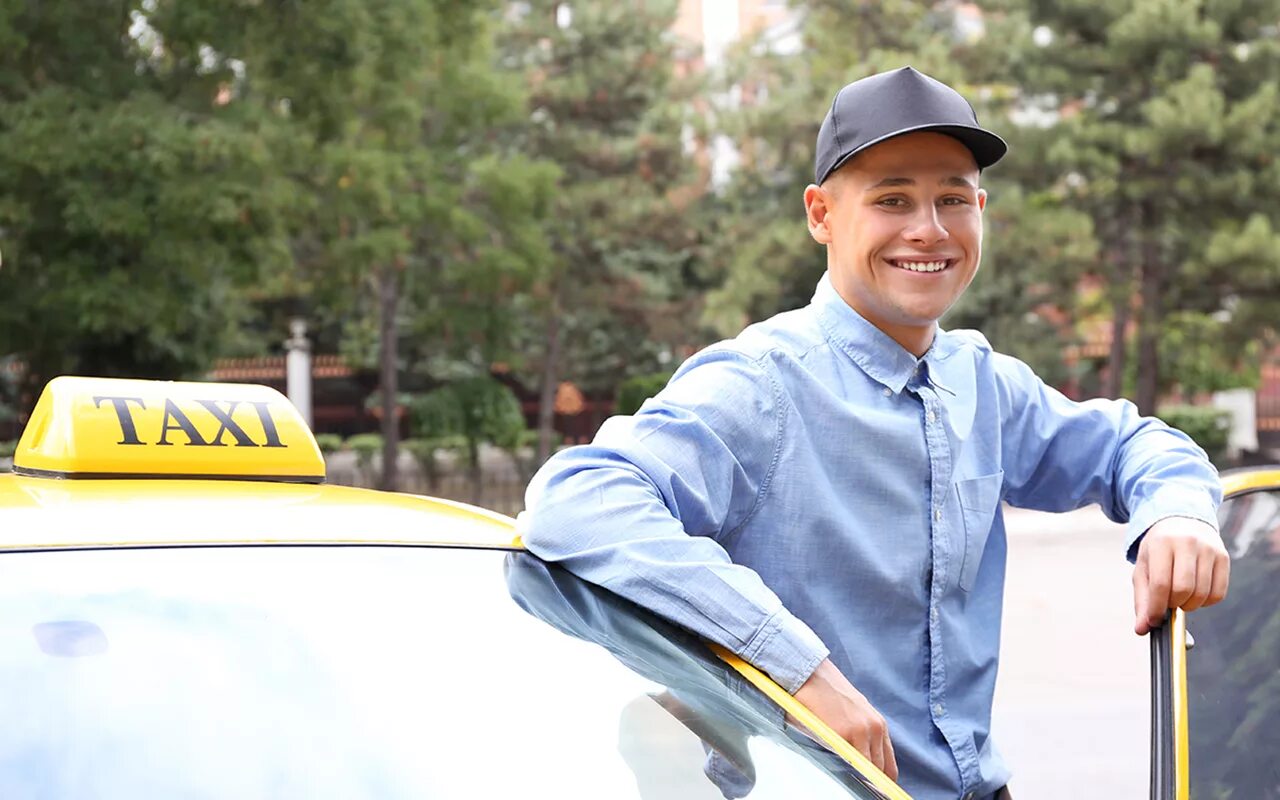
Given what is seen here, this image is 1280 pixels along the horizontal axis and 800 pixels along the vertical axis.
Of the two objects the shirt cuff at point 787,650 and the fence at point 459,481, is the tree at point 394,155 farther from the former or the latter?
the shirt cuff at point 787,650

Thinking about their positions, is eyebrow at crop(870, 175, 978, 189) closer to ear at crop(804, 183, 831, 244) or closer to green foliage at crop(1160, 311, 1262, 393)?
ear at crop(804, 183, 831, 244)

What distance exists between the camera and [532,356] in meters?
28.0

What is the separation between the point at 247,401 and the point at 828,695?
1.06 meters

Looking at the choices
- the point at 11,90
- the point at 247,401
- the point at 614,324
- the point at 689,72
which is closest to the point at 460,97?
the point at 11,90

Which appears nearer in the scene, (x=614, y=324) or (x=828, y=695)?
(x=828, y=695)

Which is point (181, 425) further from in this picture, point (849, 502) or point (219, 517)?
point (849, 502)

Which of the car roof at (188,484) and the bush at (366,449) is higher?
the car roof at (188,484)

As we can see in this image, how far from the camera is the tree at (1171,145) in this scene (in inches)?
815

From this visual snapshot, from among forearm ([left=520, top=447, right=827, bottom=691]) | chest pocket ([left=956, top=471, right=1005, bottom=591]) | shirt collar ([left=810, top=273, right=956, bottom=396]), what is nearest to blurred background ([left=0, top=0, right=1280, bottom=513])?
shirt collar ([left=810, top=273, right=956, bottom=396])

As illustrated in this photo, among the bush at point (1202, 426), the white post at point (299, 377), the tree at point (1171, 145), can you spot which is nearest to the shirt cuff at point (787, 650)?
the tree at point (1171, 145)

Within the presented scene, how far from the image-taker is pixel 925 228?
7.48 ft

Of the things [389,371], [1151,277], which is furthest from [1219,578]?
[1151,277]

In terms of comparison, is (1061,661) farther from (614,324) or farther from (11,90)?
(614,324)

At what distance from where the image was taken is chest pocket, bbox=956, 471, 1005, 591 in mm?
2303
